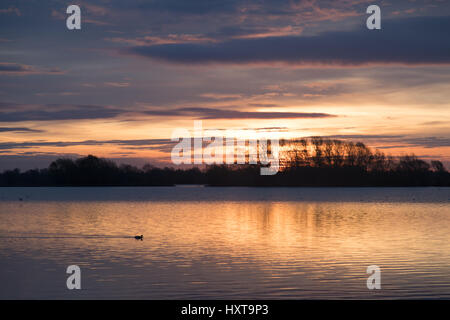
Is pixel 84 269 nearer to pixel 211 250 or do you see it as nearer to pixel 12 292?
pixel 12 292

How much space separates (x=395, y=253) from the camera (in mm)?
29484

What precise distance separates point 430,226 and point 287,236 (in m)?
14.5

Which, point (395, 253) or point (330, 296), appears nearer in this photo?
point (330, 296)

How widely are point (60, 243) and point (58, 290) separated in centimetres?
1491

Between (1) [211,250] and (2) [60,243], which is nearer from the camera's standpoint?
(1) [211,250]

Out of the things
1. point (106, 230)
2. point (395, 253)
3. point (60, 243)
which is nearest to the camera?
point (395, 253)

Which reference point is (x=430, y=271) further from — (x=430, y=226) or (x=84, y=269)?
(x=430, y=226)

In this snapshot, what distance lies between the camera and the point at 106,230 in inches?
1718

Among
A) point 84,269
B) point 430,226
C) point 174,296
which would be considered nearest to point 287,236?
point 430,226

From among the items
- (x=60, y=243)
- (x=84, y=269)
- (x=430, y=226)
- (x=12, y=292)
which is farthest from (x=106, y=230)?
(x=430, y=226)

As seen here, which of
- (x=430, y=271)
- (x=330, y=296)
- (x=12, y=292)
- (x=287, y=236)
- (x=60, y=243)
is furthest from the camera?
(x=287, y=236)

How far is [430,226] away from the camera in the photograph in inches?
1804
